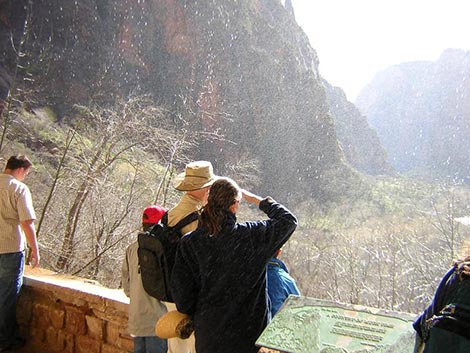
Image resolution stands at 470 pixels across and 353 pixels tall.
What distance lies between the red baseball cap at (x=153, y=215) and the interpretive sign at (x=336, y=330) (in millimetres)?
946

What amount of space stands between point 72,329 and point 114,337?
1.62 ft

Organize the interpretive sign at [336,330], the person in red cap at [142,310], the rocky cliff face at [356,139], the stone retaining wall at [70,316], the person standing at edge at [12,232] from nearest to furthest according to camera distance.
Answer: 1. the interpretive sign at [336,330]
2. the person in red cap at [142,310]
3. the stone retaining wall at [70,316]
4. the person standing at edge at [12,232]
5. the rocky cliff face at [356,139]

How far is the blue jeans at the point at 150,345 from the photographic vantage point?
2.76 metres

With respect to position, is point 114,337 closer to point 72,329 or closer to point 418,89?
point 72,329

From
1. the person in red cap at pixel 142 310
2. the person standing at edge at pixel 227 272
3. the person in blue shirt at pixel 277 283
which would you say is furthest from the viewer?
the person in red cap at pixel 142 310

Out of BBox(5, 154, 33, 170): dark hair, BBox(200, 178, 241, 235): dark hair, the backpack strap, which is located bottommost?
BBox(5, 154, 33, 170): dark hair

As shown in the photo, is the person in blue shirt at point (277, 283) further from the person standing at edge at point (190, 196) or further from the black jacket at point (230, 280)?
the person standing at edge at point (190, 196)

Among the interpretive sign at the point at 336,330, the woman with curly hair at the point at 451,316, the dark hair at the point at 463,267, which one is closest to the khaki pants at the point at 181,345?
the interpretive sign at the point at 336,330

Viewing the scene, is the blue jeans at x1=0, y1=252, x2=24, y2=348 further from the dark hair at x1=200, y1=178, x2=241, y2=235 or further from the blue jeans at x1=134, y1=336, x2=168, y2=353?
the dark hair at x1=200, y1=178, x2=241, y2=235

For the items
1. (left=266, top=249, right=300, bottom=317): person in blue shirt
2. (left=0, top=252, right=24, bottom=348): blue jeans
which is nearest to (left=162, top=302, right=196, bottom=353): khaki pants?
(left=266, top=249, right=300, bottom=317): person in blue shirt

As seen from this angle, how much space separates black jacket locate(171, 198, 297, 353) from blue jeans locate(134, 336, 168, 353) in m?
0.79

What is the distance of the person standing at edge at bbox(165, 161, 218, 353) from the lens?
2.38m

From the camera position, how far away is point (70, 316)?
3572mm

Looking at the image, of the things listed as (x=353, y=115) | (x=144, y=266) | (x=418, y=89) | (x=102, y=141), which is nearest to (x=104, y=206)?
(x=102, y=141)
